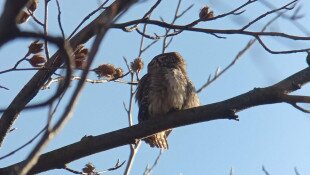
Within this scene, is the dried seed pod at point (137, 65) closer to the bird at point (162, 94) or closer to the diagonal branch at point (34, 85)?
the bird at point (162, 94)

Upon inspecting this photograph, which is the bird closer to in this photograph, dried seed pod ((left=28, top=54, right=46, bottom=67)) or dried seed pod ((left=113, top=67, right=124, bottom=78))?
dried seed pod ((left=113, top=67, right=124, bottom=78))

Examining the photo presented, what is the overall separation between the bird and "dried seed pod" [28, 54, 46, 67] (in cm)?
133

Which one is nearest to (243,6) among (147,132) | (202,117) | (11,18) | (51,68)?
(202,117)

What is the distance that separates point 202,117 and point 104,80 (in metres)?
0.81

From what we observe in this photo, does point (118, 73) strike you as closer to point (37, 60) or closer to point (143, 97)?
point (37, 60)

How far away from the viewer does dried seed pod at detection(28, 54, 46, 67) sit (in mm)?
3088

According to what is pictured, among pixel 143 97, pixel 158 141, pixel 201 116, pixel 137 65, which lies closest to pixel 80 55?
pixel 201 116

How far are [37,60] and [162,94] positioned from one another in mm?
1556

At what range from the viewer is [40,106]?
4.78ft

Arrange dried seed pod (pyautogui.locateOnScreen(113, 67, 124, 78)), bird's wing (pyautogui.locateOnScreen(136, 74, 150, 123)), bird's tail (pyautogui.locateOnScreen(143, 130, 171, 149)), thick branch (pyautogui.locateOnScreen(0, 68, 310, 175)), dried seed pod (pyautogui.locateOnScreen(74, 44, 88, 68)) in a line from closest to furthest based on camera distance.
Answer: thick branch (pyautogui.locateOnScreen(0, 68, 310, 175)), dried seed pod (pyautogui.locateOnScreen(74, 44, 88, 68)), dried seed pod (pyautogui.locateOnScreen(113, 67, 124, 78)), bird's tail (pyautogui.locateOnScreen(143, 130, 171, 149)), bird's wing (pyautogui.locateOnScreen(136, 74, 150, 123))

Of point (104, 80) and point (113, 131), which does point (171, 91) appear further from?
point (113, 131)

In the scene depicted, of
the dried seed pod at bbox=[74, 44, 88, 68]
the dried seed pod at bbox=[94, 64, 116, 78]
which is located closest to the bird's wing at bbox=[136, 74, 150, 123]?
the dried seed pod at bbox=[94, 64, 116, 78]

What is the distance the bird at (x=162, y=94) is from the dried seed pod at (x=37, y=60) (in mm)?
1327

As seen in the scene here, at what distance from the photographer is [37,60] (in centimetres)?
310
